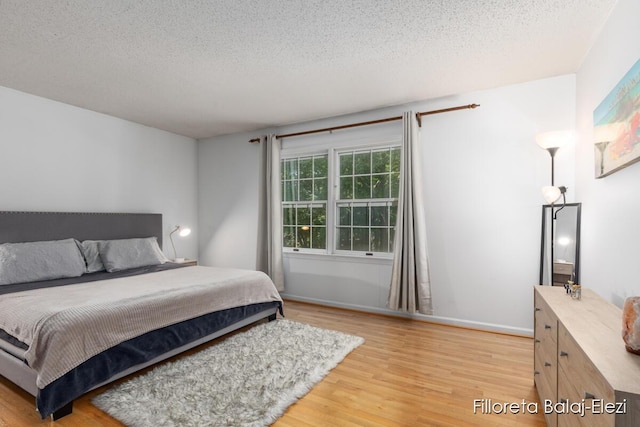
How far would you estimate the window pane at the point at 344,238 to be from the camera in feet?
14.2

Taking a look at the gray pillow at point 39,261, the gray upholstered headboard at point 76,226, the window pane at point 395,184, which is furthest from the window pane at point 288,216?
the gray pillow at point 39,261

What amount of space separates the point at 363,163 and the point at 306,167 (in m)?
0.86

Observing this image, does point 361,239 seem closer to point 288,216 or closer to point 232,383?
point 288,216

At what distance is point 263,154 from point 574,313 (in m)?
3.94

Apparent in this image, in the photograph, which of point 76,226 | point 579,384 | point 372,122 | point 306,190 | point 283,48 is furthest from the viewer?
point 306,190

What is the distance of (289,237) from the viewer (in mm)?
4828

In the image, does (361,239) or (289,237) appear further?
(289,237)

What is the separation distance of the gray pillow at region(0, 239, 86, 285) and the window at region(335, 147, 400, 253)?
9.70ft

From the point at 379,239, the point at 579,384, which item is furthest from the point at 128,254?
the point at 579,384

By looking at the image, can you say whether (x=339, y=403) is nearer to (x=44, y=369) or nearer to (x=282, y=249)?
(x=44, y=369)

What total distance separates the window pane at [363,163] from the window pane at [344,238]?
2.49 ft

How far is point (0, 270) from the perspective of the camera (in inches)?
115

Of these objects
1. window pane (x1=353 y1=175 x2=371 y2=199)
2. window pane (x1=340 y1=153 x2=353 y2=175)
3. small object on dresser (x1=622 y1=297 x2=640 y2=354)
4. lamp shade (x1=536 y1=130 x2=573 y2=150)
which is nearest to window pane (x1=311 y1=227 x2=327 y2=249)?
window pane (x1=353 y1=175 x2=371 y2=199)

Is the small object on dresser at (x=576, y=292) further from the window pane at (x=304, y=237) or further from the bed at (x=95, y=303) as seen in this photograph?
the window pane at (x=304, y=237)
